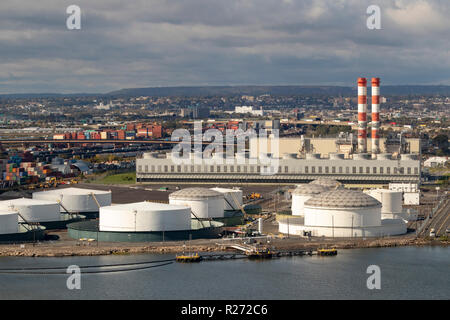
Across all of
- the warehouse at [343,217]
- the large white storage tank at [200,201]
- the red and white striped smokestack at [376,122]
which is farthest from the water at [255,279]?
the red and white striped smokestack at [376,122]

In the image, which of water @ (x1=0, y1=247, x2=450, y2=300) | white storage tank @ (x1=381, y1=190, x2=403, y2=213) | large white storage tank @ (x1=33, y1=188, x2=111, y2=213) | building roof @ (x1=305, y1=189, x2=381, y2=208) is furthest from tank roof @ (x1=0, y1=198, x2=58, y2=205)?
white storage tank @ (x1=381, y1=190, x2=403, y2=213)

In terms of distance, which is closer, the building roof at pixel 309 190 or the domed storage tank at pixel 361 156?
the building roof at pixel 309 190

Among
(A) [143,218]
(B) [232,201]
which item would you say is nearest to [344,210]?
(A) [143,218]

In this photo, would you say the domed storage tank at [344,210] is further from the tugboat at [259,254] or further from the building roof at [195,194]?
the building roof at [195,194]

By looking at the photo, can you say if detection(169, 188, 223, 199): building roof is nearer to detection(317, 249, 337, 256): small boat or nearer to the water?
the water
